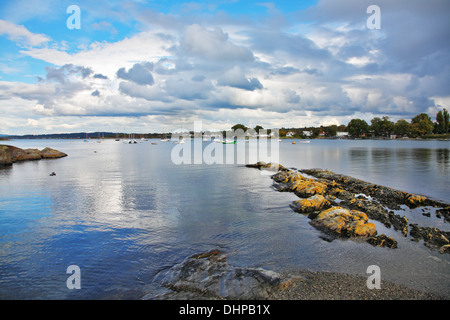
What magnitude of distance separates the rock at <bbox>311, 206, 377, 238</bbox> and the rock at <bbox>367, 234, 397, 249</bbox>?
581 mm

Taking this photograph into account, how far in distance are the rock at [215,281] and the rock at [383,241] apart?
5.88 metres

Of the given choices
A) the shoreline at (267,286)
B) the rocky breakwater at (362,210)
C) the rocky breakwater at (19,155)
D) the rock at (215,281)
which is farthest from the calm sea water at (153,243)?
the rocky breakwater at (19,155)

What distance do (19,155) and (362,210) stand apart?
6744 cm

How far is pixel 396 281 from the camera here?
340 inches

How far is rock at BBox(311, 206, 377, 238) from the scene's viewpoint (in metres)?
12.9

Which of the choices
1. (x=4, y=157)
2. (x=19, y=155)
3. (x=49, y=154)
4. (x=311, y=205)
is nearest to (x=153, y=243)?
(x=311, y=205)

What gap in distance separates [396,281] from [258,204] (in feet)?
39.8

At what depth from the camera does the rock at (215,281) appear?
7980 mm

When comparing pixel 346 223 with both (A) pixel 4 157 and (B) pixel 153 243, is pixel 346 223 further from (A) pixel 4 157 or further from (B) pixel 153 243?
(A) pixel 4 157

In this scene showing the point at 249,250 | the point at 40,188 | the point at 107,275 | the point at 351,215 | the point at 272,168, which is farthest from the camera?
the point at 272,168

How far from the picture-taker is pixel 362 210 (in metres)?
17.5

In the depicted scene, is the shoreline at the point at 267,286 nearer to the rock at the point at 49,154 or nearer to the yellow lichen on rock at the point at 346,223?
the yellow lichen on rock at the point at 346,223
